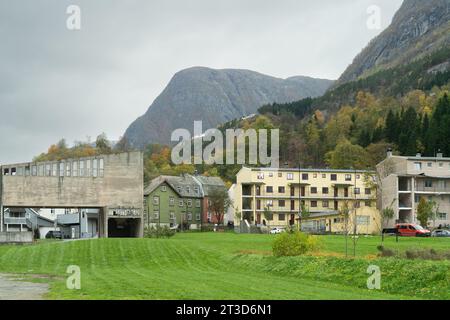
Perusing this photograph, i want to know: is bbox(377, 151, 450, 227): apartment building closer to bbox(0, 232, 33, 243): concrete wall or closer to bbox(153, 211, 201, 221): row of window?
bbox(153, 211, 201, 221): row of window

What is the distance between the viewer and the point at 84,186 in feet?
238

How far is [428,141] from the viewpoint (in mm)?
116625

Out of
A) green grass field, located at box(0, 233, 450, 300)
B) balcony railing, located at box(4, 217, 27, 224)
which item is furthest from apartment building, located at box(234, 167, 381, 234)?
green grass field, located at box(0, 233, 450, 300)

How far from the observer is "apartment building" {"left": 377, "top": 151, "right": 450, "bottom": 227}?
9544cm

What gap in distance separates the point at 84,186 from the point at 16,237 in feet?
48.3

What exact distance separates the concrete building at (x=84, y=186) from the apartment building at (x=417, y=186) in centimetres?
3946

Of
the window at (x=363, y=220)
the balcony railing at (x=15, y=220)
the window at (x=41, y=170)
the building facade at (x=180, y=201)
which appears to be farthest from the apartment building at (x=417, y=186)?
the balcony railing at (x=15, y=220)

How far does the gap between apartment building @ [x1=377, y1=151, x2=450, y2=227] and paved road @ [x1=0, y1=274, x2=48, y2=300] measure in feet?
251

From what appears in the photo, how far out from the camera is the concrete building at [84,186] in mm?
69812

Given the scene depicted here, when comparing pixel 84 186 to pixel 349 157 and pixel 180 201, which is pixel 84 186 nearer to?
pixel 180 201

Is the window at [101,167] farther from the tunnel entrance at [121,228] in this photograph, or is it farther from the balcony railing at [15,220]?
the balcony railing at [15,220]
